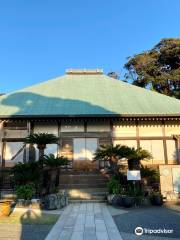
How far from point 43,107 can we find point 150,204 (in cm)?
929

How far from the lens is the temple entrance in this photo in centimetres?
1731

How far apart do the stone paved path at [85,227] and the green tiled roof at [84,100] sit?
7.81 m

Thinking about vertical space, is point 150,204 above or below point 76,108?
below

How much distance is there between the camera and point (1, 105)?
18672 millimetres

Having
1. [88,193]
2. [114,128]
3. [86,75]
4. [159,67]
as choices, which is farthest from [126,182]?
[159,67]

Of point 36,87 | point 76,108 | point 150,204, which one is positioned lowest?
point 150,204

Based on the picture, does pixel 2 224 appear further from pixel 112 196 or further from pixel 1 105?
pixel 1 105

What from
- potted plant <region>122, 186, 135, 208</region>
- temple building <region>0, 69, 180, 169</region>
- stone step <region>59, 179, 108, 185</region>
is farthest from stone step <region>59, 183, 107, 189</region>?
potted plant <region>122, 186, 135, 208</region>

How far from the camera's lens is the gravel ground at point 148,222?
6697mm

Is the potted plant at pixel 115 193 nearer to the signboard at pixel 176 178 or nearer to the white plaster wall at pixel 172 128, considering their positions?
the signboard at pixel 176 178

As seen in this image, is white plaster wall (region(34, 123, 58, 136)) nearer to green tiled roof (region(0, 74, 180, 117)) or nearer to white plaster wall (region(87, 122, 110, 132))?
green tiled roof (region(0, 74, 180, 117))

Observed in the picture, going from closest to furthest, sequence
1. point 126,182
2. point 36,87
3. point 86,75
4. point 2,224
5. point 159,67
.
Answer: point 2,224
point 126,182
point 36,87
point 86,75
point 159,67

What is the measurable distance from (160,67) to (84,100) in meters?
19.3

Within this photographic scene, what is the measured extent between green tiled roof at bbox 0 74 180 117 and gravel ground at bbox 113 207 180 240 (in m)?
7.76
